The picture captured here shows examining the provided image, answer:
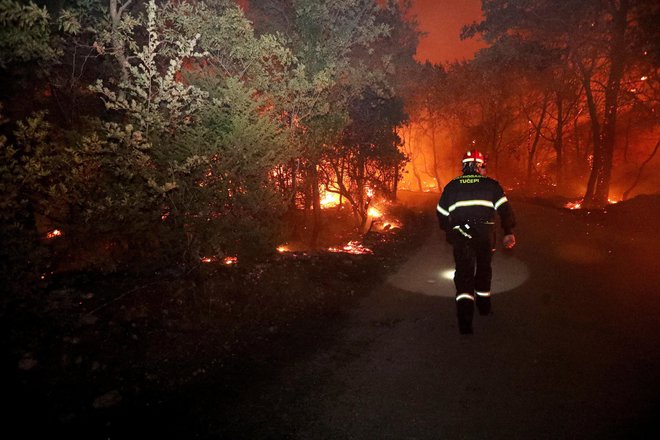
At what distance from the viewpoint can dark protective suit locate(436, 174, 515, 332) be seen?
18.4 feet

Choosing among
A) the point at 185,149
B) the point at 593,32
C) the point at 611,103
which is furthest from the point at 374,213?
the point at 185,149

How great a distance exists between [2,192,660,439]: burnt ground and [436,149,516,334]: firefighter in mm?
616

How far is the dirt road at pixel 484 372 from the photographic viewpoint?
11.6ft

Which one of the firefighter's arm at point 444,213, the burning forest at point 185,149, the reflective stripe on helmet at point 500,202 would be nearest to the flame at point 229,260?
the burning forest at point 185,149

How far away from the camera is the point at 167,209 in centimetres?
627

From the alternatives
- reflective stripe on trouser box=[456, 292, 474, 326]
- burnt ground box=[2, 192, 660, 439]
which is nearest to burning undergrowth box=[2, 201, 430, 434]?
burnt ground box=[2, 192, 660, 439]

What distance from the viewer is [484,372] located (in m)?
4.34

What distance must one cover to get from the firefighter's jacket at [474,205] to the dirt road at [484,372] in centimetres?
149

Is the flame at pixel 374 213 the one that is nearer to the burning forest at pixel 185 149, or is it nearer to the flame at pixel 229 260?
the burning forest at pixel 185 149

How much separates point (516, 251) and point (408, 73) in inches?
905

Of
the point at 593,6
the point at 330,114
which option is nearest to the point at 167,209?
the point at 330,114

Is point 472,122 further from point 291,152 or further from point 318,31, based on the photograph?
point 291,152

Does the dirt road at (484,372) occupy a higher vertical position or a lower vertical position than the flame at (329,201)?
lower

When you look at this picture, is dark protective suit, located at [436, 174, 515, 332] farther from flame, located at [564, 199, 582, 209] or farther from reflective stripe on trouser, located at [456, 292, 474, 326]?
flame, located at [564, 199, 582, 209]
